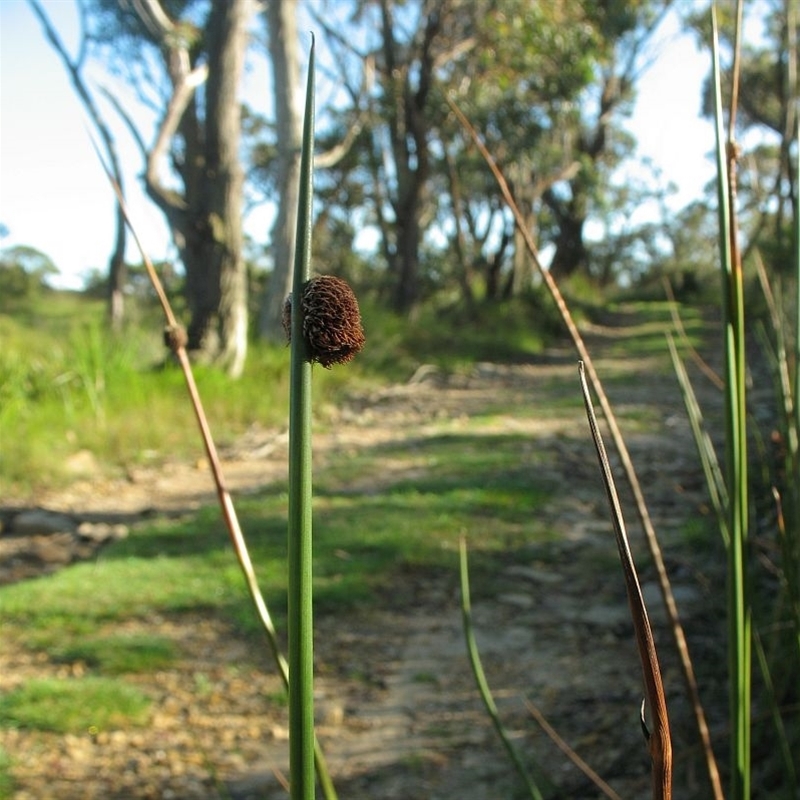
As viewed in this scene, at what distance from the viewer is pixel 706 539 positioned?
3.96 metres

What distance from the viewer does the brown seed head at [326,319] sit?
17.7 inches

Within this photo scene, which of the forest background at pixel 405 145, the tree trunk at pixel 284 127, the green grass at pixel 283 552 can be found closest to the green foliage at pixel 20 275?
the forest background at pixel 405 145

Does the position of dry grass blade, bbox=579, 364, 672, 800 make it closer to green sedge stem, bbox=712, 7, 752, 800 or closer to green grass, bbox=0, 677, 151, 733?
green sedge stem, bbox=712, 7, 752, 800

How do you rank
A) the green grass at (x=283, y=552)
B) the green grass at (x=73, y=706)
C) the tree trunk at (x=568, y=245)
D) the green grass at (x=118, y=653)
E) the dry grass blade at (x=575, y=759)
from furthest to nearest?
the tree trunk at (x=568, y=245) → the green grass at (x=283, y=552) → the green grass at (x=118, y=653) → the green grass at (x=73, y=706) → the dry grass blade at (x=575, y=759)

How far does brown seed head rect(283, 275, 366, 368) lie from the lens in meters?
0.45

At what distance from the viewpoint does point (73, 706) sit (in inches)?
112

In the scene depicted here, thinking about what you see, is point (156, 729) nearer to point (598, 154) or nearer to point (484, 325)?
point (484, 325)

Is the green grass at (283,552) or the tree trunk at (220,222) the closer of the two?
the green grass at (283,552)

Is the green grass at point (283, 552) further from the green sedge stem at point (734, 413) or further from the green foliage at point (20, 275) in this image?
the green foliage at point (20, 275)

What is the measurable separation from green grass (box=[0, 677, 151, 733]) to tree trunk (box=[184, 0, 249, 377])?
5238 millimetres

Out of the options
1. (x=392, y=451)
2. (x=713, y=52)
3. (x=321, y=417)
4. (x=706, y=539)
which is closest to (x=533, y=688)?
(x=706, y=539)

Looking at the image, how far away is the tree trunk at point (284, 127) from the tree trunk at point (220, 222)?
0.99 ft

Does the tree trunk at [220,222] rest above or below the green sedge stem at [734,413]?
above

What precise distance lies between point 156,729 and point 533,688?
113 centimetres
